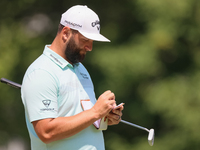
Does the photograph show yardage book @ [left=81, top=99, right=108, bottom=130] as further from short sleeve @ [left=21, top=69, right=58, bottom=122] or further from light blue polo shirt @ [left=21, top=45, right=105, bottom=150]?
short sleeve @ [left=21, top=69, right=58, bottom=122]

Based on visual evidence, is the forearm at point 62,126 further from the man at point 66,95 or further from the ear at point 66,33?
the ear at point 66,33

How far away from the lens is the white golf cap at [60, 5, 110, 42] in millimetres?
1964

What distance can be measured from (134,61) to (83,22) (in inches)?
108

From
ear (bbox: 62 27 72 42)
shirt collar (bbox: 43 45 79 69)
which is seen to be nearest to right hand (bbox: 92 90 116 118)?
shirt collar (bbox: 43 45 79 69)

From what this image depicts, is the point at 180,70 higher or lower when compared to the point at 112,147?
higher

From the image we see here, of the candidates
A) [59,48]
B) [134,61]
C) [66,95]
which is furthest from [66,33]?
[134,61]

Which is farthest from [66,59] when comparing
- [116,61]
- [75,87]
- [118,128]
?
[118,128]

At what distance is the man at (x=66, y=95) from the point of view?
5.88 feet

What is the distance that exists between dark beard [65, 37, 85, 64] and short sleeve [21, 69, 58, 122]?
223 mm

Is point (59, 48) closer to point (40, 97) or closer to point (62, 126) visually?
point (40, 97)

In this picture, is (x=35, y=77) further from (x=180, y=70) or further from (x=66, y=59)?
(x=180, y=70)

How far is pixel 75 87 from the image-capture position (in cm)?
192

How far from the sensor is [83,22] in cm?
197

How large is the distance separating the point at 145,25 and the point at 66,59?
10.1 ft
